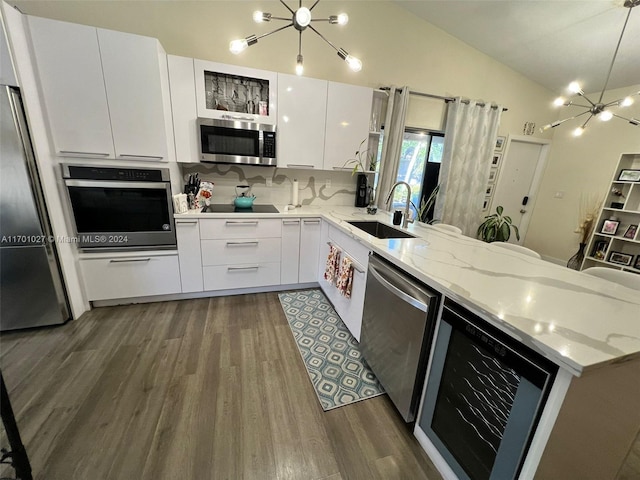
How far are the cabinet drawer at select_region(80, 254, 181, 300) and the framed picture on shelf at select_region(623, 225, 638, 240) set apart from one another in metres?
5.36

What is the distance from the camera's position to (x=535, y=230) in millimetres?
4449

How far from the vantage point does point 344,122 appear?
2689 mm

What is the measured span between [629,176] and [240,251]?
488 centimetres

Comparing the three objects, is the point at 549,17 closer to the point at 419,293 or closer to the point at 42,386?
the point at 419,293

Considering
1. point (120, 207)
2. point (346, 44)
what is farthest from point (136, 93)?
point (346, 44)

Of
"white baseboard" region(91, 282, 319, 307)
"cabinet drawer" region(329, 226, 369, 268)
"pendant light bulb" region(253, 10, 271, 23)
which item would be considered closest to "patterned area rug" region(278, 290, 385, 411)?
"white baseboard" region(91, 282, 319, 307)

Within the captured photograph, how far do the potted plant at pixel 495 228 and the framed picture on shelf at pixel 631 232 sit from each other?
1187mm

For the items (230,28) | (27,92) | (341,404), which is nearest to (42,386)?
(341,404)

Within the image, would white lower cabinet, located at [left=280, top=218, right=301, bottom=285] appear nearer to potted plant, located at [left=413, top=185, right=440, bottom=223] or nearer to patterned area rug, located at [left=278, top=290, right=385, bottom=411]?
patterned area rug, located at [left=278, top=290, right=385, bottom=411]

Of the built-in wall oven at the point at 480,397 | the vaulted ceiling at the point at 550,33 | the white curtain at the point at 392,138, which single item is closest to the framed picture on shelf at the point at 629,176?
the vaulted ceiling at the point at 550,33

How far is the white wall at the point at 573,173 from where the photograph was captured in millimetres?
3449

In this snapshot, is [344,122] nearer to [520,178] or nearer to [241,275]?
[241,275]

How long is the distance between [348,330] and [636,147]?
176 inches

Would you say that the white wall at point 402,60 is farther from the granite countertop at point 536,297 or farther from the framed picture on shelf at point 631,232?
the granite countertop at point 536,297
